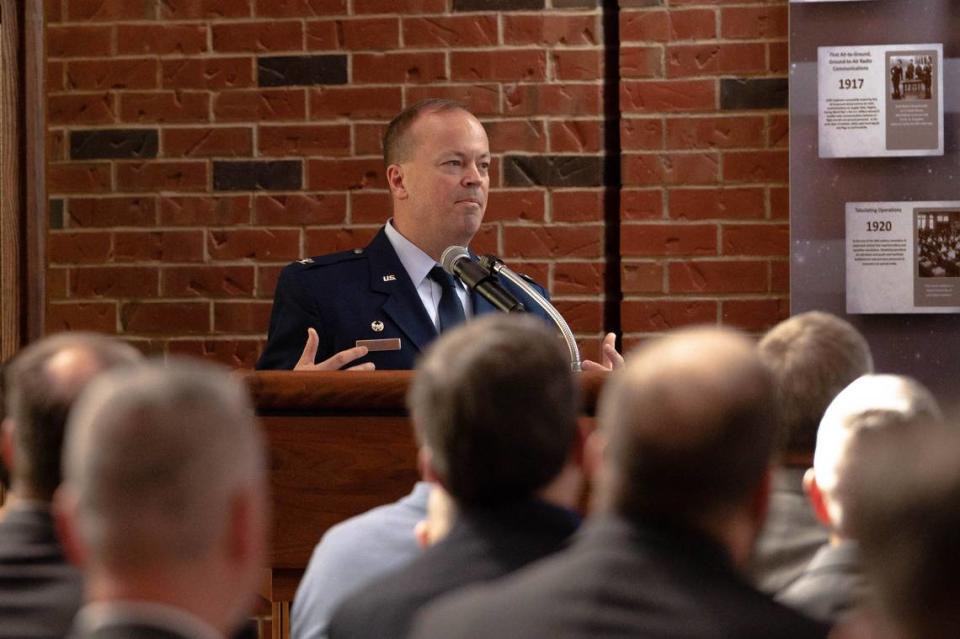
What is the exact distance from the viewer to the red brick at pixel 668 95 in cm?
352

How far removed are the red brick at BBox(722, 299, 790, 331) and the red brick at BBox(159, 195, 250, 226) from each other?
121 centimetres

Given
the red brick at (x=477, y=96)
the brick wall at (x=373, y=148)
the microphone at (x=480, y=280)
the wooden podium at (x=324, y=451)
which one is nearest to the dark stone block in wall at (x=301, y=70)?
the brick wall at (x=373, y=148)

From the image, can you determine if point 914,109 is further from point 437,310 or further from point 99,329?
point 99,329

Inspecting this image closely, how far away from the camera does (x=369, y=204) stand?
11.9 feet

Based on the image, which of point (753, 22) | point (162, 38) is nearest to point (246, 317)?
point (162, 38)

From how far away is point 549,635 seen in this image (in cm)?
106

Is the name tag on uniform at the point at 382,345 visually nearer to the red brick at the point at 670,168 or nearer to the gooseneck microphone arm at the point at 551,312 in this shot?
the gooseneck microphone arm at the point at 551,312

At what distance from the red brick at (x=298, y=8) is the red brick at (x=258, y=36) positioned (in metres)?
0.02

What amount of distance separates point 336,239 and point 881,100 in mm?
1341

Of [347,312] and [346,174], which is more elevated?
[346,174]

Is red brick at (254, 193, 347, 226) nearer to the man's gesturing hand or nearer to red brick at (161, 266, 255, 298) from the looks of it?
red brick at (161, 266, 255, 298)

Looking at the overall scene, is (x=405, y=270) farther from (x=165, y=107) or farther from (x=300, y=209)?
(x=165, y=107)

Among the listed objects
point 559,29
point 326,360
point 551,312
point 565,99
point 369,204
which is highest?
point 559,29

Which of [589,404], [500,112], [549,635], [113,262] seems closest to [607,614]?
[549,635]
